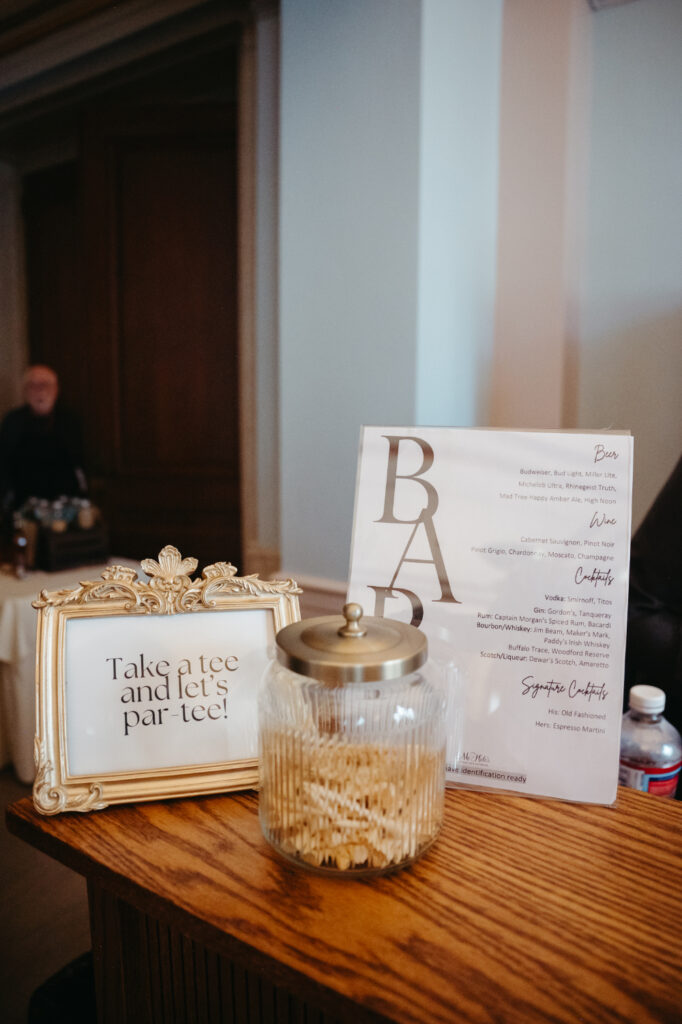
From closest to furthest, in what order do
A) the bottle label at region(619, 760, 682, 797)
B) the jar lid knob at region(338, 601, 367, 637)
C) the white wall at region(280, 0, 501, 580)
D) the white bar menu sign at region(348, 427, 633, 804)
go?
1. the jar lid knob at region(338, 601, 367, 637)
2. the white bar menu sign at region(348, 427, 633, 804)
3. the bottle label at region(619, 760, 682, 797)
4. the white wall at region(280, 0, 501, 580)

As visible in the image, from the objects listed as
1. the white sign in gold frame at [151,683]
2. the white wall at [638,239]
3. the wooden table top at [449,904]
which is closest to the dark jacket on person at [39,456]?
the white wall at [638,239]

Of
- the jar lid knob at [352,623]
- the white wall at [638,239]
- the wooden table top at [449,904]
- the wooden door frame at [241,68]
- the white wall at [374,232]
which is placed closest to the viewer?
the wooden table top at [449,904]

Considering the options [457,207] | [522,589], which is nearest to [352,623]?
[522,589]

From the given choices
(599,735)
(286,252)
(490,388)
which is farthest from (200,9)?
(599,735)

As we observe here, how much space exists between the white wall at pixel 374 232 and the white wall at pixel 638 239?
0.36 m

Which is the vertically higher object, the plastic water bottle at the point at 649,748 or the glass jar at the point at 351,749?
the glass jar at the point at 351,749

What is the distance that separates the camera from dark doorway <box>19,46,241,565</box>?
3.27 m

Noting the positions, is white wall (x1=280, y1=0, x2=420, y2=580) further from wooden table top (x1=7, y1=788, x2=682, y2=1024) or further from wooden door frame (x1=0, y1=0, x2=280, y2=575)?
wooden table top (x1=7, y1=788, x2=682, y2=1024)

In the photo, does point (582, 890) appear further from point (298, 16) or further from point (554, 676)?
point (298, 16)

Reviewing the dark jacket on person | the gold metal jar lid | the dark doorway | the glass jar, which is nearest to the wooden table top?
the glass jar

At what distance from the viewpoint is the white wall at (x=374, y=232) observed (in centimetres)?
200

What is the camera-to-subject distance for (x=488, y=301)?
7.88 ft

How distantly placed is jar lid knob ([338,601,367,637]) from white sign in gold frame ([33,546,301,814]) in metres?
0.14

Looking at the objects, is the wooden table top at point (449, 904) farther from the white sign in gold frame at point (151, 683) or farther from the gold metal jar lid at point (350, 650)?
the gold metal jar lid at point (350, 650)
